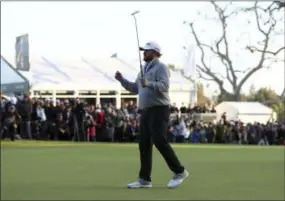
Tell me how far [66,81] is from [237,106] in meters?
1.95

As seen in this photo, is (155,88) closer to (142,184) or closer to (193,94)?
(142,184)

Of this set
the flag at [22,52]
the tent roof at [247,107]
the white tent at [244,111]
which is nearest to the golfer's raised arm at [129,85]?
the flag at [22,52]

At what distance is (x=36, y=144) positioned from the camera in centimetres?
3556

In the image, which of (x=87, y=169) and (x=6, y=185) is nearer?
(x=6, y=185)

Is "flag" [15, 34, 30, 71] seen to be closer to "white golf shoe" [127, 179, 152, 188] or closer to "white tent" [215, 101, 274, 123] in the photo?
"white golf shoe" [127, 179, 152, 188]

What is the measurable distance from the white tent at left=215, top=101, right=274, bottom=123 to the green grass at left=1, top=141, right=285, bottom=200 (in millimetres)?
1089

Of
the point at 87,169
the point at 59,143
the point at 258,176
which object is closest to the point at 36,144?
the point at 59,143

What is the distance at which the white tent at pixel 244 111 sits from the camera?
632 cm

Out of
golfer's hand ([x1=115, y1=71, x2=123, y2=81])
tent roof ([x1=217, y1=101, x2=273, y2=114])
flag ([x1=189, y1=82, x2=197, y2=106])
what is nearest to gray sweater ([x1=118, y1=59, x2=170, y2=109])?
golfer's hand ([x1=115, y1=71, x2=123, y2=81])

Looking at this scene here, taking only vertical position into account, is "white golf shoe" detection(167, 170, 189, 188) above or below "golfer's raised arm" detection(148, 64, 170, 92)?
below

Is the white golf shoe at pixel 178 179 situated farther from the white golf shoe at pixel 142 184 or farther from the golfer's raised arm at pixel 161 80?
the golfer's raised arm at pixel 161 80

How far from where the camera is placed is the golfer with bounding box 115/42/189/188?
410 centimetres

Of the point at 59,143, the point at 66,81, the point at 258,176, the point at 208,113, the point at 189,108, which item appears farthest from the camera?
the point at 59,143

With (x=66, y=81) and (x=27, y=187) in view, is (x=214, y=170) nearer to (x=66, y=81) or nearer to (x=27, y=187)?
(x=27, y=187)
